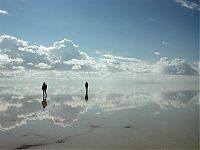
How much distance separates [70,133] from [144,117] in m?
7.42

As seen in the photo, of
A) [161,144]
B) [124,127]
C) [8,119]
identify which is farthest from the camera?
[8,119]

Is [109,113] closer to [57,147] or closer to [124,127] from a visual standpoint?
[124,127]

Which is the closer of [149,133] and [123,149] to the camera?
[123,149]

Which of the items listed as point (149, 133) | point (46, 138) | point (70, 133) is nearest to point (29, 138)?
point (46, 138)

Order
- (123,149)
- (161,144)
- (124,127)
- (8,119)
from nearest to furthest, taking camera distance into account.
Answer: (123,149), (161,144), (124,127), (8,119)

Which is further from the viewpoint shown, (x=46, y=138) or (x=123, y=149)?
(x=46, y=138)

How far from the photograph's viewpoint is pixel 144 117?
22.9 m

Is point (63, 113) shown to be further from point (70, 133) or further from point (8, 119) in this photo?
point (70, 133)

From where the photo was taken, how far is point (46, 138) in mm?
15609

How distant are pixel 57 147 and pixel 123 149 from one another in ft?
8.60

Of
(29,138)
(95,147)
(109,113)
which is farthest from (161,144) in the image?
(109,113)

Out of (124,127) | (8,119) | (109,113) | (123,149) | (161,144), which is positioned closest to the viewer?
(123,149)

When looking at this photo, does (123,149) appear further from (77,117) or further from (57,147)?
(77,117)

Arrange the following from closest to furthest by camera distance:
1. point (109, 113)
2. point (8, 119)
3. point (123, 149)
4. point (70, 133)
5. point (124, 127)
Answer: point (123, 149) < point (70, 133) < point (124, 127) < point (8, 119) < point (109, 113)
